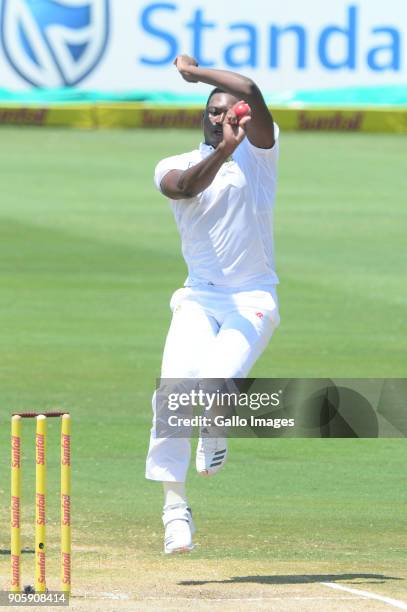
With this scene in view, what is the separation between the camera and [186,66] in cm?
777

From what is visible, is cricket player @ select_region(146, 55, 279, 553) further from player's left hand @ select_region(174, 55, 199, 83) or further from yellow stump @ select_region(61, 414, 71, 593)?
yellow stump @ select_region(61, 414, 71, 593)

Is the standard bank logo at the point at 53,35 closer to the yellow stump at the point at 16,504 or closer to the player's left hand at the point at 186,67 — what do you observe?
the player's left hand at the point at 186,67

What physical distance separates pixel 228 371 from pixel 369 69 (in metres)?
24.0

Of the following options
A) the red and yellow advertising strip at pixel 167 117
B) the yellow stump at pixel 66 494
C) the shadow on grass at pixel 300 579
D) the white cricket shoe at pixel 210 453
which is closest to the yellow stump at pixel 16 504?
the yellow stump at pixel 66 494

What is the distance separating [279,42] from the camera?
101 feet

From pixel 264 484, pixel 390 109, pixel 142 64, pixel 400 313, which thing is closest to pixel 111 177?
pixel 142 64

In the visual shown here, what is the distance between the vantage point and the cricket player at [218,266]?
7.71 m

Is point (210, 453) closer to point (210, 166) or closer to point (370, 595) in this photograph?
point (370, 595)

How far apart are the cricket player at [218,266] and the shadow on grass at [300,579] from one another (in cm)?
22

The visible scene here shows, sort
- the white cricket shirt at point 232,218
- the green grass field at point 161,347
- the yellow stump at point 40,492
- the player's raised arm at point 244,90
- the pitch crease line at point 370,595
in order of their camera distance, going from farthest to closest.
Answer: the green grass field at point 161,347, the white cricket shirt at point 232,218, the player's raised arm at point 244,90, the pitch crease line at point 370,595, the yellow stump at point 40,492

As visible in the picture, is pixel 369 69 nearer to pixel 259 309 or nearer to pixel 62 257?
pixel 62 257

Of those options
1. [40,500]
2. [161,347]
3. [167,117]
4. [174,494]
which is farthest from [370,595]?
[167,117]

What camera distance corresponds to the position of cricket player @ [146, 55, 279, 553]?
7711 mm

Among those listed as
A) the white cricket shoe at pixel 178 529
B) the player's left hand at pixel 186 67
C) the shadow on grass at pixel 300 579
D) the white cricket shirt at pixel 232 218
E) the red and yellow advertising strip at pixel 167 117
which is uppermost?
the red and yellow advertising strip at pixel 167 117
